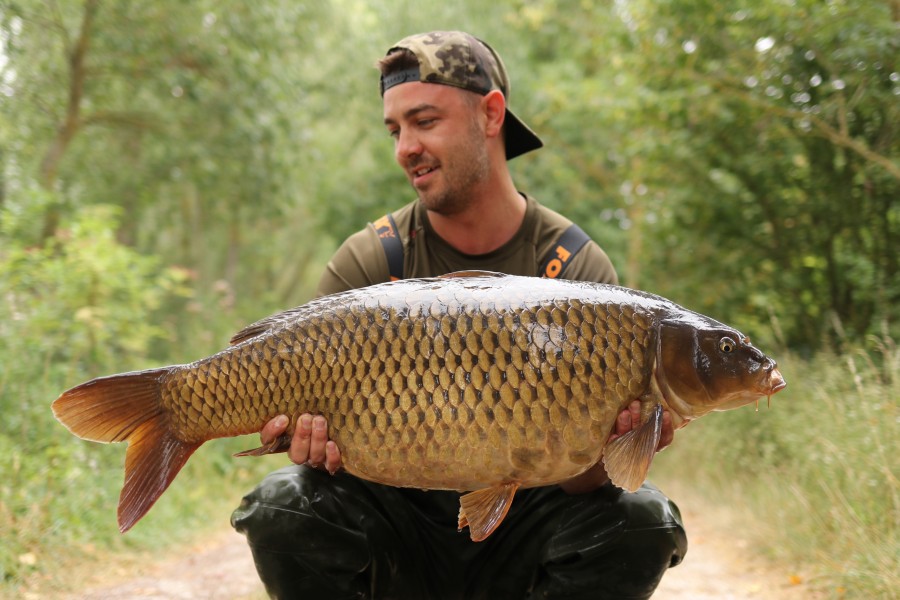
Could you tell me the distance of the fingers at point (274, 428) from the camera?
5.51 feet

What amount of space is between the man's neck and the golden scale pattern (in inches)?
26.0

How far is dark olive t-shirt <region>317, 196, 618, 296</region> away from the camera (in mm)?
2268

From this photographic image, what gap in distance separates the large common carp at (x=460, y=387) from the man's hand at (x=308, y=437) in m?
0.02

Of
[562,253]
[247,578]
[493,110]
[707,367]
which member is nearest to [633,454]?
[707,367]

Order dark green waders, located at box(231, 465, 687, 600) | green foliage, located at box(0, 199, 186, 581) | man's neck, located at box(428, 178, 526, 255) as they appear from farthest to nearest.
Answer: green foliage, located at box(0, 199, 186, 581), man's neck, located at box(428, 178, 526, 255), dark green waders, located at box(231, 465, 687, 600)

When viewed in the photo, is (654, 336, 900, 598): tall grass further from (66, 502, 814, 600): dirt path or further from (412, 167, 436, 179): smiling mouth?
(412, 167, 436, 179): smiling mouth

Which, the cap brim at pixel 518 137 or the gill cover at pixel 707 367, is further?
the cap brim at pixel 518 137

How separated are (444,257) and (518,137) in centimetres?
49

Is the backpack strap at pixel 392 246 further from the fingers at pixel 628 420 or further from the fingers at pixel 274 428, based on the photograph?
the fingers at pixel 628 420

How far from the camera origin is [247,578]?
2.90 meters

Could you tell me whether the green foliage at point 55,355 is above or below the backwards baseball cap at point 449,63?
below

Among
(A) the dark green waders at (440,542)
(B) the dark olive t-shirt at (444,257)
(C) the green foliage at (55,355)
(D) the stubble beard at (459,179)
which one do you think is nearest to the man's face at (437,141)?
(D) the stubble beard at (459,179)

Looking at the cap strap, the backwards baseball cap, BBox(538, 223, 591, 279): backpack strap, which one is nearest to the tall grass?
BBox(538, 223, 591, 279): backpack strap

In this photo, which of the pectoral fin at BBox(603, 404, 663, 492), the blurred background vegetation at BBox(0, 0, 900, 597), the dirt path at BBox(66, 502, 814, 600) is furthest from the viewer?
the blurred background vegetation at BBox(0, 0, 900, 597)
